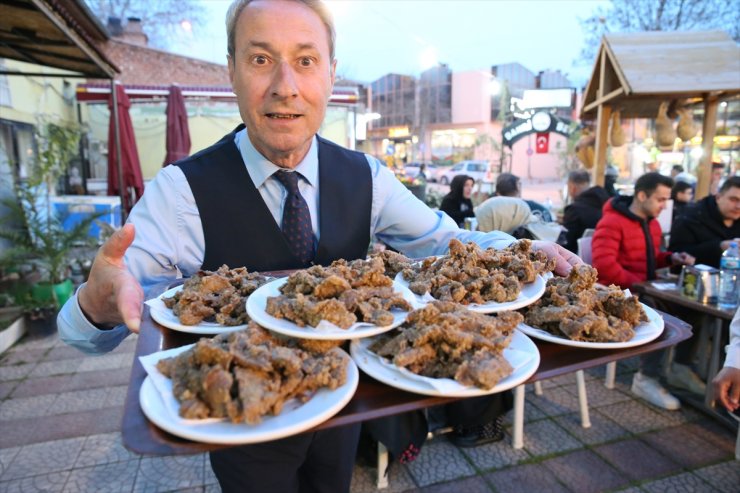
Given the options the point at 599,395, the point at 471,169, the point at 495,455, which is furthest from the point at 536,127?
the point at 471,169

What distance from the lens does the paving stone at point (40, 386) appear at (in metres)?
3.86

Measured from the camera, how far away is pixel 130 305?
50.1 inches

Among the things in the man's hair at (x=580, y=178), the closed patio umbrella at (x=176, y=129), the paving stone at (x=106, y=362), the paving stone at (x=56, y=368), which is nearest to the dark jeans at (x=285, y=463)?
the paving stone at (x=106, y=362)

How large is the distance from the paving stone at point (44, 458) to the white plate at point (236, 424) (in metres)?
2.76

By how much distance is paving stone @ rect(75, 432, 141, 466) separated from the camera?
2988 mm

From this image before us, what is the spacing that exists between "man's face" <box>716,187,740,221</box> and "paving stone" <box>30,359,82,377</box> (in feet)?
21.4

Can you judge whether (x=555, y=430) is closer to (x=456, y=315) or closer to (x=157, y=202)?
(x=456, y=315)

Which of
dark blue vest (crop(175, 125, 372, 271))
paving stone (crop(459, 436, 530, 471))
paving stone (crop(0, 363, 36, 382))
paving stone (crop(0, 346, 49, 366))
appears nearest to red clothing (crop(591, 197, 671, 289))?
paving stone (crop(459, 436, 530, 471))

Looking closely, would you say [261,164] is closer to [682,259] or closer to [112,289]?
[112,289]

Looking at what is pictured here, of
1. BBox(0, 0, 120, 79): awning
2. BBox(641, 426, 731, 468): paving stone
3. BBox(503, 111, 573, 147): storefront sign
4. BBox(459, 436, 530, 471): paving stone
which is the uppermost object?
BBox(0, 0, 120, 79): awning

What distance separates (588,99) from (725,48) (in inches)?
73.9

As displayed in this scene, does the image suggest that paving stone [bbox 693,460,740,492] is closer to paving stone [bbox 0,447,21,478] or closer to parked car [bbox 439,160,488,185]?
paving stone [bbox 0,447,21,478]

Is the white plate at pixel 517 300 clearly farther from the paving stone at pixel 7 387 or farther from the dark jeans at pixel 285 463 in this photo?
the paving stone at pixel 7 387

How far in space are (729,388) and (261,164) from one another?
2.35 metres
